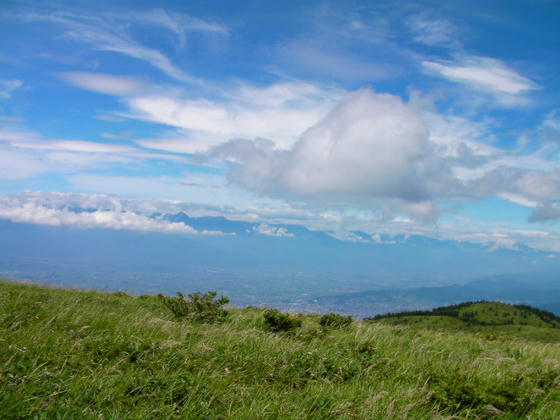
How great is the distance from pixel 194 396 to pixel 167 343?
196 centimetres

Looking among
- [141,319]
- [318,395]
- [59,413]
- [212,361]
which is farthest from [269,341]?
[59,413]

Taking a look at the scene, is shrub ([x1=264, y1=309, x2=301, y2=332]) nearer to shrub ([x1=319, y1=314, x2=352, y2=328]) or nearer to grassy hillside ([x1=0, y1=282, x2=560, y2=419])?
shrub ([x1=319, y1=314, x2=352, y2=328])

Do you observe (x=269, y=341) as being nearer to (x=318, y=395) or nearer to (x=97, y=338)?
(x=318, y=395)

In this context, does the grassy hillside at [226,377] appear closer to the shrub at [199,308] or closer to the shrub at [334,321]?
the shrub at [334,321]

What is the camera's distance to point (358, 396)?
5605mm

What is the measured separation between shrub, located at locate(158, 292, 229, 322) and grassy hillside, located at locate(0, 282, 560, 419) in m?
3.27

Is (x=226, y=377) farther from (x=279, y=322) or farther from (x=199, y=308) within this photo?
(x=199, y=308)

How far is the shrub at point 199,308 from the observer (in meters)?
11.9

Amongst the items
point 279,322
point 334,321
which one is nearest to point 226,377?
point 279,322

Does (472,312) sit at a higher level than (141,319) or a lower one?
lower

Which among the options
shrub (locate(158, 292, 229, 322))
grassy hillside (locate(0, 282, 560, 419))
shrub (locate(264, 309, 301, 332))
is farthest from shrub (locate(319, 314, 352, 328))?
shrub (locate(158, 292, 229, 322))

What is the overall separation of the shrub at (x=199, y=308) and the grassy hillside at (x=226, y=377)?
3270mm

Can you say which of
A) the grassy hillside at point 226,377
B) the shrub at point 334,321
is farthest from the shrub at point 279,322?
the grassy hillside at point 226,377

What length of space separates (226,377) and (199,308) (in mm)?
6995
